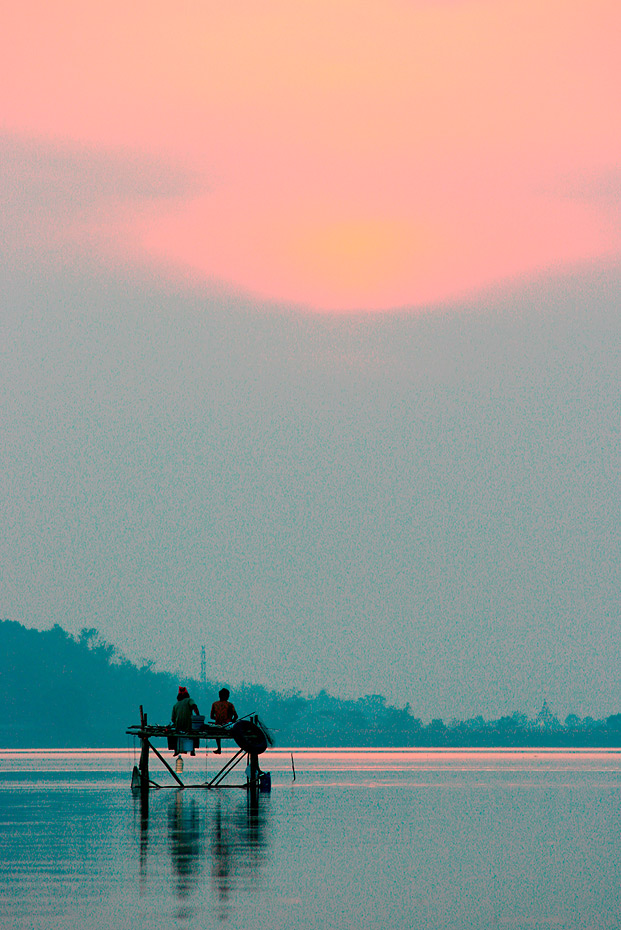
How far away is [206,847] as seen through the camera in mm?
27125

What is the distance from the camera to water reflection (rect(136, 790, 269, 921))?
64.6ft

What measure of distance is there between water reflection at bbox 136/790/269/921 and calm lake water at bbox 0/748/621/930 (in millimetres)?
48

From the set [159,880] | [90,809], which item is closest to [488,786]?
[90,809]

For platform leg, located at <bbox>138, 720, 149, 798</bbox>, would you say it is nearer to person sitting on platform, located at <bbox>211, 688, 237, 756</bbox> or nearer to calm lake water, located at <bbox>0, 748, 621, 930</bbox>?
calm lake water, located at <bbox>0, 748, 621, 930</bbox>

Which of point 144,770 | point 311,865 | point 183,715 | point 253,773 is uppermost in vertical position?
point 183,715

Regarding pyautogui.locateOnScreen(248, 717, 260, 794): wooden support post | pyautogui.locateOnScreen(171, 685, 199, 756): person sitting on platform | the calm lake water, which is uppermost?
pyautogui.locateOnScreen(171, 685, 199, 756): person sitting on platform

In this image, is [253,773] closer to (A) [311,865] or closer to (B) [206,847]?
(B) [206,847]

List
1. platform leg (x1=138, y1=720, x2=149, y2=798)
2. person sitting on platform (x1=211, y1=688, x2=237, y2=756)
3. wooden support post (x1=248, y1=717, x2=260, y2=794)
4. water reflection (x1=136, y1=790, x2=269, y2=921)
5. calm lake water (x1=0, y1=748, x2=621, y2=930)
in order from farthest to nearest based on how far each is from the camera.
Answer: wooden support post (x1=248, y1=717, x2=260, y2=794), person sitting on platform (x1=211, y1=688, x2=237, y2=756), platform leg (x1=138, y1=720, x2=149, y2=798), water reflection (x1=136, y1=790, x2=269, y2=921), calm lake water (x1=0, y1=748, x2=621, y2=930)

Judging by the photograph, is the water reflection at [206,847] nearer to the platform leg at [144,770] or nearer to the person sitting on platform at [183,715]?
the platform leg at [144,770]

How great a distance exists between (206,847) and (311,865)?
3.56 m

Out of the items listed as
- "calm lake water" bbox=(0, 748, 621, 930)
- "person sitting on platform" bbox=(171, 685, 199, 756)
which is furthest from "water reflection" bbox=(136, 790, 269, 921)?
"person sitting on platform" bbox=(171, 685, 199, 756)

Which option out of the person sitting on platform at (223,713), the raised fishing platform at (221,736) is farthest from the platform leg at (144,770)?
the person sitting on platform at (223,713)

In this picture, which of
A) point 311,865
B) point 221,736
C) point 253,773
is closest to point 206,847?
point 311,865

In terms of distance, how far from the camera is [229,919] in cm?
1734
